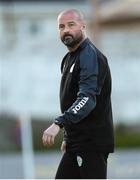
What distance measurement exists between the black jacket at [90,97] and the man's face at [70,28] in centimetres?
8

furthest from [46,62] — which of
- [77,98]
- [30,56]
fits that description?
[77,98]

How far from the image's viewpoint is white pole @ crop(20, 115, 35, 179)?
1431 centimetres

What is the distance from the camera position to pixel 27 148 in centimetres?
1709

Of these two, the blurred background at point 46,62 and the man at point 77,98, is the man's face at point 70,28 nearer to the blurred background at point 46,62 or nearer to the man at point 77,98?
the man at point 77,98

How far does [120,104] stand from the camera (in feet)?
74.0

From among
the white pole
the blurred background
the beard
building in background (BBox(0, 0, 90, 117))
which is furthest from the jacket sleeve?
building in background (BBox(0, 0, 90, 117))

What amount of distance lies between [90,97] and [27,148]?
11221mm

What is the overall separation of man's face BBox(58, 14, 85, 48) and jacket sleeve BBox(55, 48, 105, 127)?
176mm

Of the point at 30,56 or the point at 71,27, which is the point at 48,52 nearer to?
the point at 30,56

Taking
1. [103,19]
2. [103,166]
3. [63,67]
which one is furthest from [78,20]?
[103,19]

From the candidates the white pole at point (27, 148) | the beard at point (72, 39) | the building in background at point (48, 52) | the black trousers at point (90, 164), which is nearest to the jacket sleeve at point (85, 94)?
the beard at point (72, 39)

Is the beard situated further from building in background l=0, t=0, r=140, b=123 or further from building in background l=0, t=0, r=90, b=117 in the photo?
building in background l=0, t=0, r=90, b=117

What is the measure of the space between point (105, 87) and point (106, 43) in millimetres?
18555

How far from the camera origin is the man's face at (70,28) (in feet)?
20.2
